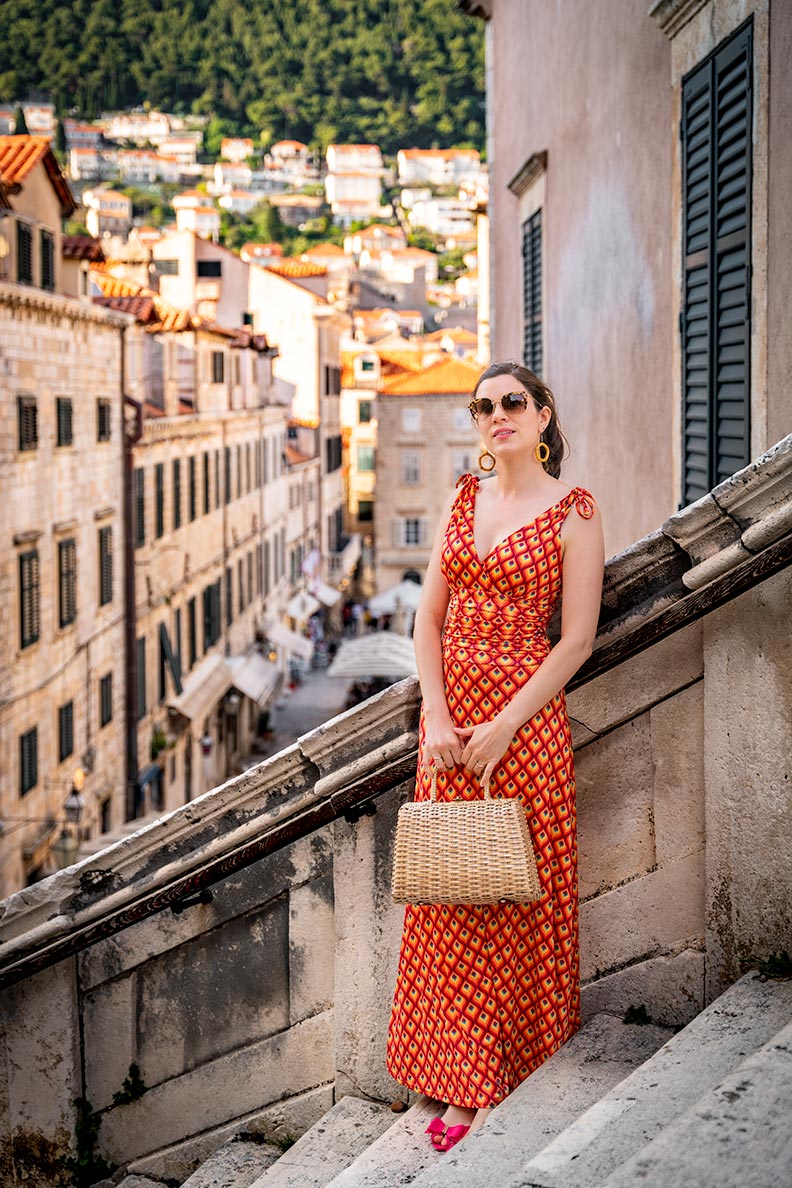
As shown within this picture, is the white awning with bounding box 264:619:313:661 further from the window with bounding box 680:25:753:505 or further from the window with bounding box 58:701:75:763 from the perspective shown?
the window with bounding box 680:25:753:505

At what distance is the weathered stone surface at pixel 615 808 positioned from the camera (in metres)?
4.42

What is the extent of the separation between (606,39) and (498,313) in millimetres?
6266

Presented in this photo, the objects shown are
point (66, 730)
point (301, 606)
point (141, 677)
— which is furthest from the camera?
point (301, 606)

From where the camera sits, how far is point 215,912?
16.8ft

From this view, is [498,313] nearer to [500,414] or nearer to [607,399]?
[607,399]

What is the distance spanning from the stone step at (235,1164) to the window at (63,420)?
18.0m

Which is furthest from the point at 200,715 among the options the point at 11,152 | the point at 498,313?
the point at 498,313

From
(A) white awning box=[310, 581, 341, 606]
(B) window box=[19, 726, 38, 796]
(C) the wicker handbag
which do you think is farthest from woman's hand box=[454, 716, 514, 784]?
(A) white awning box=[310, 581, 341, 606]

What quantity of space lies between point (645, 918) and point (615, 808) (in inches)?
12.7

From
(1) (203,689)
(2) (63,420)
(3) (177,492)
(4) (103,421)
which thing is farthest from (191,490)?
(2) (63,420)

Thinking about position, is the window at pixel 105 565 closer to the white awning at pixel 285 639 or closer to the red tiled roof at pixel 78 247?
the red tiled roof at pixel 78 247

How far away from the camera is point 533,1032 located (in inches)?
168

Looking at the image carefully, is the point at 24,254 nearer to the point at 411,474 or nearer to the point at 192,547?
the point at 192,547

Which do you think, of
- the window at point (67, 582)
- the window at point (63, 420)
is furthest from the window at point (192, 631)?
the window at point (63, 420)
